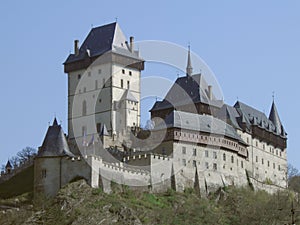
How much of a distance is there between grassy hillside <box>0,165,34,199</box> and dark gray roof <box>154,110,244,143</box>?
503 inches

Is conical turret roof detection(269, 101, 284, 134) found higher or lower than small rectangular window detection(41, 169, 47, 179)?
higher

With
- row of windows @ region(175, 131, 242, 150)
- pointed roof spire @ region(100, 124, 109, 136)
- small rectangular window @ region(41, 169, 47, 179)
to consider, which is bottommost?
small rectangular window @ region(41, 169, 47, 179)

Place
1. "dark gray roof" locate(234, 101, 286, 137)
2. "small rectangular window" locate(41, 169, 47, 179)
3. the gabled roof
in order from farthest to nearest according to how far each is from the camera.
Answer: "dark gray roof" locate(234, 101, 286, 137)
the gabled roof
"small rectangular window" locate(41, 169, 47, 179)

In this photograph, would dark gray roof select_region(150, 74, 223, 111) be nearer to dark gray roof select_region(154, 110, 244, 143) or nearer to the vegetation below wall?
dark gray roof select_region(154, 110, 244, 143)

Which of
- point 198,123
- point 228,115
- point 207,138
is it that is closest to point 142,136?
point 198,123

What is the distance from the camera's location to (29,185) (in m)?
84.6

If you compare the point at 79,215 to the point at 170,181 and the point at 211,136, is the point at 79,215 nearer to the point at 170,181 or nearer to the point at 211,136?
the point at 170,181

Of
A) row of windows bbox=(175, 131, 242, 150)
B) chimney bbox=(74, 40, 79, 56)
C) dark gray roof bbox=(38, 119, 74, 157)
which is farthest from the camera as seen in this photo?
chimney bbox=(74, 40, 79, 56)

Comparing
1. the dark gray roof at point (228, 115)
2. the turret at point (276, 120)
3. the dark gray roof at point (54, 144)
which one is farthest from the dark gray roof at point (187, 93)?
the dark gray roof at point (54, 144)

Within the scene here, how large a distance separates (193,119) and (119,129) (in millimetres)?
8381

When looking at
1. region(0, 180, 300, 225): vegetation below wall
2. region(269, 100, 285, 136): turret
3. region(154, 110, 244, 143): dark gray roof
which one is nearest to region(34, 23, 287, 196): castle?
region(154, 110, 244, 143): dark gray roof

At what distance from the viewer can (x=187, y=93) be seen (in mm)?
97438

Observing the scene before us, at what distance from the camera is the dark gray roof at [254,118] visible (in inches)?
4107

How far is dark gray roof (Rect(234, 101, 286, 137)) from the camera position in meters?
104
